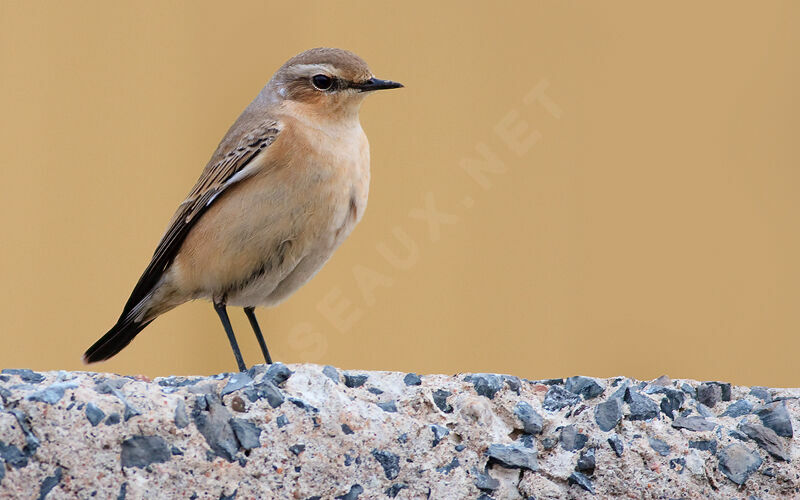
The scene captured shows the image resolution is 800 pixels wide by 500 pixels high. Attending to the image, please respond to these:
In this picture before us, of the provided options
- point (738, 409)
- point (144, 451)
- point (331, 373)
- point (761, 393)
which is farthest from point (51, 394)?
point (761, 393)

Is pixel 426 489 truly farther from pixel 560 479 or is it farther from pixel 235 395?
pixel 235 395

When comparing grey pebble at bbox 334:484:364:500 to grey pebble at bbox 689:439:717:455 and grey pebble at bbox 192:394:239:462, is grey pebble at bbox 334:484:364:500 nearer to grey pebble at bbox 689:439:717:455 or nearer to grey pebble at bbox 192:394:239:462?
grey pebble at bbox 192:394:239:462

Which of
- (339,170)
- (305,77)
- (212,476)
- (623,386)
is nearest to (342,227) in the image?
(339,170)

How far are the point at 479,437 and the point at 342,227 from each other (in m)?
1.35

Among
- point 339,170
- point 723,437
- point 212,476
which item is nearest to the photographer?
point 212,476

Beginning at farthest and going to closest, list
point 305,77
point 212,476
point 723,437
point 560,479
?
point 305,77 < point 723,437 < point 560,479 < point 212,476

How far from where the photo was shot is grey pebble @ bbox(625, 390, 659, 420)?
208 cm

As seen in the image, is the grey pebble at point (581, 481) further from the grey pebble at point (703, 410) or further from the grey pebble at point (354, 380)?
the grey pebble at point (354, 380)

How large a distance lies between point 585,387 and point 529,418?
8.9 inches

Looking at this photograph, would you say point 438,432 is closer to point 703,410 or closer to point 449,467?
point 449,467

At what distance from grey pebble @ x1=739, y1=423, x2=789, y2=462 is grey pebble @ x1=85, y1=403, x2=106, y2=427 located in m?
1.41

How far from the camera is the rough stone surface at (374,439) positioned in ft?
5.73

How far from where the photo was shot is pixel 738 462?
2006 mm

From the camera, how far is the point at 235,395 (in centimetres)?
A: 195
